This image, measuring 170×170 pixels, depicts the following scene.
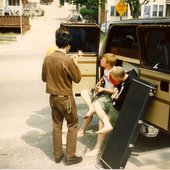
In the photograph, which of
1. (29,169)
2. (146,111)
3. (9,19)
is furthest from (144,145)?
(9,19)

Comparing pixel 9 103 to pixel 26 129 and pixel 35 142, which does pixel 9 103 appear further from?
pixel 35 142

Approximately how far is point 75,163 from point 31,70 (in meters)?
9.07

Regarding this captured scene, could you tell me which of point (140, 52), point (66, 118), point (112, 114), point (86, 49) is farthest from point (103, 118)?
point (86, 49)

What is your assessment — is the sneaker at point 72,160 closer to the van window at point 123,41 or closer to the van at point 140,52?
the van at point 140,52

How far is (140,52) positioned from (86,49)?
170cm

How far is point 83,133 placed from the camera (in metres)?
6.23

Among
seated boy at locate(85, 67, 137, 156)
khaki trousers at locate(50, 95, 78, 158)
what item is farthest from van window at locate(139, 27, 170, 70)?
khaki trousers at locate(50, 95, 78, 158)

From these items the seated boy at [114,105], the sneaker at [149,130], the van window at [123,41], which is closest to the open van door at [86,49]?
the van window at [123,41]

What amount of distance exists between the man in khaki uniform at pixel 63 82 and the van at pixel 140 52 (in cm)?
94

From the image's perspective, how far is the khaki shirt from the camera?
4.98 meters

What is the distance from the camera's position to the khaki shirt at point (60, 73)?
196 inches

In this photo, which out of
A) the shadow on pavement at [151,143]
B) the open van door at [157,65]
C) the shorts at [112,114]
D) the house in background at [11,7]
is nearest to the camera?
the open van door at [157,65]

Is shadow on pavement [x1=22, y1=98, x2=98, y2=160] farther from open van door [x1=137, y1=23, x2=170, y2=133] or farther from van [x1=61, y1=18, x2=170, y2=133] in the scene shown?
open van door [x1=137, y1=23, x2=170, y2=133]

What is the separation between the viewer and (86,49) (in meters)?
6.84
